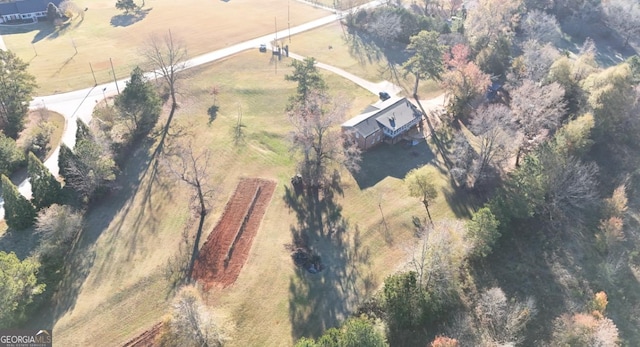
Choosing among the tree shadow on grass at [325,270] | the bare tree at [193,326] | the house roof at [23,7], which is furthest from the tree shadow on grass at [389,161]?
the house roof at [23,7]

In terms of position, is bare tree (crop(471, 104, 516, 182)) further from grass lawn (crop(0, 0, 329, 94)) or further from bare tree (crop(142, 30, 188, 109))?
grass lawn (crop(0, 0, 329, 94))

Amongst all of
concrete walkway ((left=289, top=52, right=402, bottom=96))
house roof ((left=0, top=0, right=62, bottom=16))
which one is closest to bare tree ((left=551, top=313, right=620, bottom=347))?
concrete walkway ((left=289, top=52, right=402, bottom=96))

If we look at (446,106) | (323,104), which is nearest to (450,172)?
(446,106)

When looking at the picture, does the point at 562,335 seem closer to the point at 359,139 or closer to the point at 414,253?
the point at 414,253

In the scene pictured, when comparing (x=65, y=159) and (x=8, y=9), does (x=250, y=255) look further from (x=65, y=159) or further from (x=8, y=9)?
(x=8, y=9)

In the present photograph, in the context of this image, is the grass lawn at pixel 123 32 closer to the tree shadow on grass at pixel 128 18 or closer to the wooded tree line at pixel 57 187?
the tree shadow on grass at pixel 128 18
